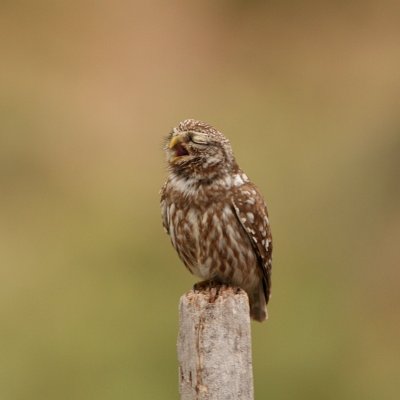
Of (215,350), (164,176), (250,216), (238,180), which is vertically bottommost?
(215,350)

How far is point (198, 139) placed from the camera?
208 inches

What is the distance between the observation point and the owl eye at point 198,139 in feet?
17.2

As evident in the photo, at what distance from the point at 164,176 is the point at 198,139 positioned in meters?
5.87

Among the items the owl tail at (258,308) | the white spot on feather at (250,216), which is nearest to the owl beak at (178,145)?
the white spot on feather at (250,216)

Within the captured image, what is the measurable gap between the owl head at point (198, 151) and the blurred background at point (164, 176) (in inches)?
76.3

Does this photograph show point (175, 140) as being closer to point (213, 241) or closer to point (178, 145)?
point (178, 145)

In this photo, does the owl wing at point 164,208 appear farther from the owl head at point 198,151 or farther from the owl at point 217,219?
the owl head at point 198,151

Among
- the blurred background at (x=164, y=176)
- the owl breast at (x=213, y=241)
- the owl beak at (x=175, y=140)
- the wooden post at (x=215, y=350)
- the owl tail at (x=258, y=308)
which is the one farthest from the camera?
the blurred background at (x=164, y=176)

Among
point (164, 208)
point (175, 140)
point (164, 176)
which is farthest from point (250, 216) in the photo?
point (164, 176)
